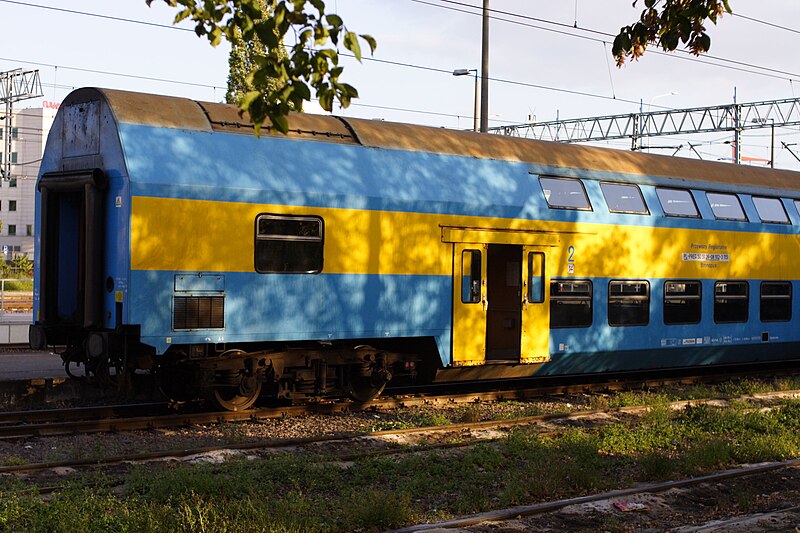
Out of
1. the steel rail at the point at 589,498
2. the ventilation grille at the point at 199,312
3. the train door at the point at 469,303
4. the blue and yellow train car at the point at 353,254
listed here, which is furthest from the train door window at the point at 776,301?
the ventilation grille at the point at 199,312

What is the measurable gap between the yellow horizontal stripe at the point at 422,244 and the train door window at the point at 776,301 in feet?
0.66

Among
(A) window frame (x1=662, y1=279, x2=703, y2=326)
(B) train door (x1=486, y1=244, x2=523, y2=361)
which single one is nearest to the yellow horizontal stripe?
(A) window frame (x1=662, y1=279, x2=703, y2=326)

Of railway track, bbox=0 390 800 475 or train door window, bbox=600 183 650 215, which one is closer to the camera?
railway track, bbox=0 390 800 475

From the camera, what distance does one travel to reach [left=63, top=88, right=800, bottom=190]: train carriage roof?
11.9 meters

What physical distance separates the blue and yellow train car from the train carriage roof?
0.04 metres

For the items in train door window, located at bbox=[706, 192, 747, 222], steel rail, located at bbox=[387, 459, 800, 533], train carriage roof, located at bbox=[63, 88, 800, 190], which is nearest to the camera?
steel rail, located at bbox=[387, 459, 800, 533]

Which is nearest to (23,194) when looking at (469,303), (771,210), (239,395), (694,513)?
(771,210)

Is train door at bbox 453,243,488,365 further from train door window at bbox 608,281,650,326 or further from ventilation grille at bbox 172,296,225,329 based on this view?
ventilation grille at bbox 172,296,225,329

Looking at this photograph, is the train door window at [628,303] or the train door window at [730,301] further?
the train door window at [730,301]

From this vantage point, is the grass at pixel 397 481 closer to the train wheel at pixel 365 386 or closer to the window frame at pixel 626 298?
the train wheel at pixel 365 386

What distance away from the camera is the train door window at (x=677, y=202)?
16.8 meters

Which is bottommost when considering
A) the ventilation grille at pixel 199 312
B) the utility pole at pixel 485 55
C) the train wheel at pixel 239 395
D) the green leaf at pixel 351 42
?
the train wheel at pixel 239 395

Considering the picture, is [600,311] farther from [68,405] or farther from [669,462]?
[68,405]

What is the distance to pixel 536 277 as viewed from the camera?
578 inches
